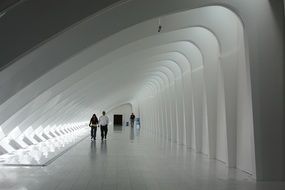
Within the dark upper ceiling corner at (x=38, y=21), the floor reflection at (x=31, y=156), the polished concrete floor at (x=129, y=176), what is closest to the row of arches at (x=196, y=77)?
the polished concrete floor at (x=129, y=176)

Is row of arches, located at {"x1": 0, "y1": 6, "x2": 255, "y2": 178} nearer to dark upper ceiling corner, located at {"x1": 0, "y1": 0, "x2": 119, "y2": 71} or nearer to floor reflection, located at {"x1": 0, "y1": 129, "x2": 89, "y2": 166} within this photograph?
floor reflection, located at {"x1": 0, "y1": 129, "x2": 89, "y2": 166}

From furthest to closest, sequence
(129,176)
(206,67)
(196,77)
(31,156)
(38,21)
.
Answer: (196,77)
(206,67)
(31,156)
(129,176)
(38,21)

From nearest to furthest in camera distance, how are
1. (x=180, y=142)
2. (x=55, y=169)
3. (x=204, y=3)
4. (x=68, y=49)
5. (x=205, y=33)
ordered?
1. (x=204, y=3)
2. (x=55, y=169)
3. (x=68, y=49)
4. (x=205, y=33)
5. (x=180, y=142)

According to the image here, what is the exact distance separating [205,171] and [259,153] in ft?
6.47

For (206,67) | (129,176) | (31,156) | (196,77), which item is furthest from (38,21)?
(196,77)

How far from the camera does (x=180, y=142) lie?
76.2ft

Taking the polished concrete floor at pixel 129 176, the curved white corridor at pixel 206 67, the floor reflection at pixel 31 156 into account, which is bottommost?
the polished concrete floor at pixel 129 176

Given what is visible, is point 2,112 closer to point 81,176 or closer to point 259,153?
point 81,176

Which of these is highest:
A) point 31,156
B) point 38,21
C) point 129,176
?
point 38,21

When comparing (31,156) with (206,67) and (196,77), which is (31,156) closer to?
(206,67)

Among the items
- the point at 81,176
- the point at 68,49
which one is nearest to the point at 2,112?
the point at 68,49

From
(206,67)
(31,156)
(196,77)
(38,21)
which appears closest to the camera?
(38,21)

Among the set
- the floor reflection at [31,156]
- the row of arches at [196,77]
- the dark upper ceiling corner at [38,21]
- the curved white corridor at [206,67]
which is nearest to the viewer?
the dark upper ceiling corner at [38,21]

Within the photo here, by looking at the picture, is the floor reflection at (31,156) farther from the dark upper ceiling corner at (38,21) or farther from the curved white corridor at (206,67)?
the dark upper ceiling corner at (38,21)
